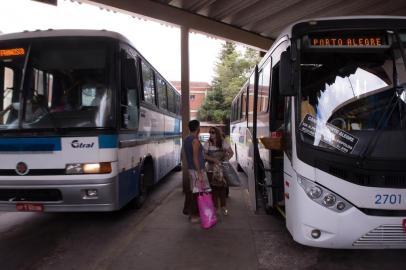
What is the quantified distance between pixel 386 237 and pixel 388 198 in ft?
1.41

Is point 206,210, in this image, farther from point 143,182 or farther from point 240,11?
point 240,11

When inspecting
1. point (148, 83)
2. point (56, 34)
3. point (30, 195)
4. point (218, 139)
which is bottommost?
point (30, 195)

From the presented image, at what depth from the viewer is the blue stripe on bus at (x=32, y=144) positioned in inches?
228

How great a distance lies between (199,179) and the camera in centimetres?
664

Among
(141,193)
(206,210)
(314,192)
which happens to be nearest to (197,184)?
(206,210)

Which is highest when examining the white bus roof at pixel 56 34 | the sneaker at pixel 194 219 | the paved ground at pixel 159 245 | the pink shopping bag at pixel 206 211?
the white bus roof at pixel 56 34

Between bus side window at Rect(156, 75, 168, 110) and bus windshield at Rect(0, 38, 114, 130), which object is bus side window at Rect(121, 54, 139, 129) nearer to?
bus windshield at Rect(0, 38, 114, 130)

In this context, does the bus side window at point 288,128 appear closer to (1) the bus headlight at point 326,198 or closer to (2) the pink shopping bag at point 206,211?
(1) the bus headlight at point 326,198

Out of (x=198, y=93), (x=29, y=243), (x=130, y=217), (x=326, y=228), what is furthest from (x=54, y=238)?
(x=198, y=93)

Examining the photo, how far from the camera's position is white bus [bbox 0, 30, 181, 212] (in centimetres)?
582

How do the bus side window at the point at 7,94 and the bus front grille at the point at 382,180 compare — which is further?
the bus side window at the point at 7,94

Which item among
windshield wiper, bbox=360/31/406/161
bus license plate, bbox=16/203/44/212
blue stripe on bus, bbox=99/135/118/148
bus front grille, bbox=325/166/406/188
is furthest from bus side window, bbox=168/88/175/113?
bus front grille, bbox=325/166/406/188

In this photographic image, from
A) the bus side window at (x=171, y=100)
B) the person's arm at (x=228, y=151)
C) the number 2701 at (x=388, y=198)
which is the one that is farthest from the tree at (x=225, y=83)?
the number 2701 at (x=388, y=198)

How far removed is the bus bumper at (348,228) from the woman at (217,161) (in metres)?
2.90
